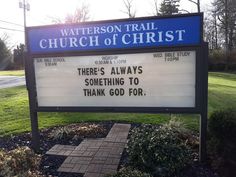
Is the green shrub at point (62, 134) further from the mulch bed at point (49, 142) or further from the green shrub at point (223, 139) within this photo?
the green shrub at point (223, 139)

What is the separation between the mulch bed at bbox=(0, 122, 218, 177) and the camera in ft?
15.3

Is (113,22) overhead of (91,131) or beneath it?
overhead

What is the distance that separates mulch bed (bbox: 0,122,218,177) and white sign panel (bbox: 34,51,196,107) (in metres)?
0.83

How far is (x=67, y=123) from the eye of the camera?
24.9ft

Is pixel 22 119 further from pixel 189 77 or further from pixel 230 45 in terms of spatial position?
pixel 230 45

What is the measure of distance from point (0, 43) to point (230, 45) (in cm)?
4169

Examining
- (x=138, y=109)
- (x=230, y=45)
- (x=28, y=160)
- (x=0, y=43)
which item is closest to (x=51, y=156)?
(x=28, y=160)

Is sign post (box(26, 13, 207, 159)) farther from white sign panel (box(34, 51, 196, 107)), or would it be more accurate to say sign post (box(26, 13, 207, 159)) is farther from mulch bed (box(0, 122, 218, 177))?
mulch bed (box(0, 122, 218, 177))

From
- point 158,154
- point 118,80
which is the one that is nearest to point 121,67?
point 118,80

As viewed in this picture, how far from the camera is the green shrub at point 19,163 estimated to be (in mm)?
4469

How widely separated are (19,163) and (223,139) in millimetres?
2944

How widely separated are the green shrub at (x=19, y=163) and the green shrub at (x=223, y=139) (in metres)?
2.53

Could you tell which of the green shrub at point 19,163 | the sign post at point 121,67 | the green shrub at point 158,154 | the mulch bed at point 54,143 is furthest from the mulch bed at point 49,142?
the green shrub at point 158,154

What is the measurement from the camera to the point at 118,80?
5.43 meters
